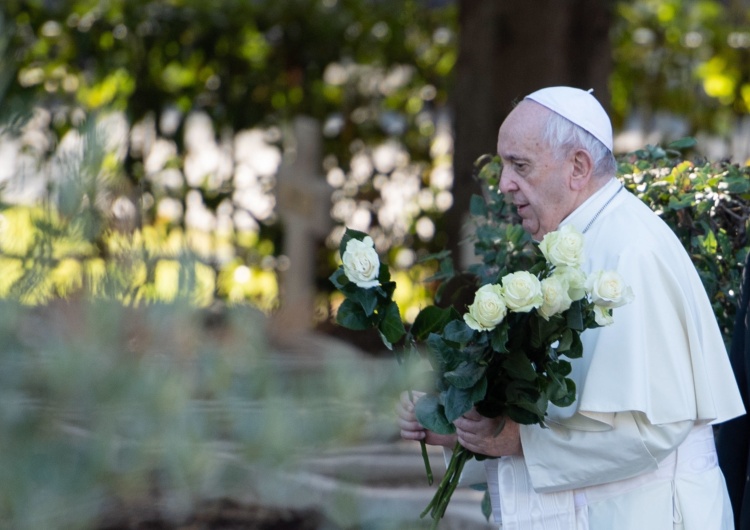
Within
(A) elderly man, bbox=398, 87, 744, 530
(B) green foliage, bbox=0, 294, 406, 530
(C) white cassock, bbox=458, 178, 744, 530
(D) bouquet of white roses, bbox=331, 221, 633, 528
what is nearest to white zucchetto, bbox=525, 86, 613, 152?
(A) elderly man, bbox=398, 87, 744, 530

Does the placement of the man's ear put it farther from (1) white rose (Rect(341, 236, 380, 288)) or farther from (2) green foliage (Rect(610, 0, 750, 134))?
(2) green foliage (Rect(610, 0, 750, 134))

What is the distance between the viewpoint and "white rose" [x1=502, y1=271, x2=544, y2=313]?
2.07 m

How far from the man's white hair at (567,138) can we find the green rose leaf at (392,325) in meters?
0.53

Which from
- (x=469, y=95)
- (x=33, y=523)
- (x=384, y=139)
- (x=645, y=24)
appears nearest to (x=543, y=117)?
A: (x=33, y=523)

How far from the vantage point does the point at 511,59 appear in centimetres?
623

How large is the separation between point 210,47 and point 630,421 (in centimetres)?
569

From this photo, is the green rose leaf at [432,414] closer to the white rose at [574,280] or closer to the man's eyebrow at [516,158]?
the white rose at [574,280]

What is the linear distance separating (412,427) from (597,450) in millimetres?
402

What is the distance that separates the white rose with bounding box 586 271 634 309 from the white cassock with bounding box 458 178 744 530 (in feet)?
0.84

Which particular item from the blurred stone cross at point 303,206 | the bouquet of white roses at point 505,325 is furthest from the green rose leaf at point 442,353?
the blurred stone cross at point 303,206

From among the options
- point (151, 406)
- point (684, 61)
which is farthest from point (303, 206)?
point (151, 406)

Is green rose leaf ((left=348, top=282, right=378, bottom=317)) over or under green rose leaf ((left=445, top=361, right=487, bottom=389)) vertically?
over

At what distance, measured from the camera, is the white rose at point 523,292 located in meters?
2.07

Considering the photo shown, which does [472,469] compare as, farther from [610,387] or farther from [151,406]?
[151,406]
